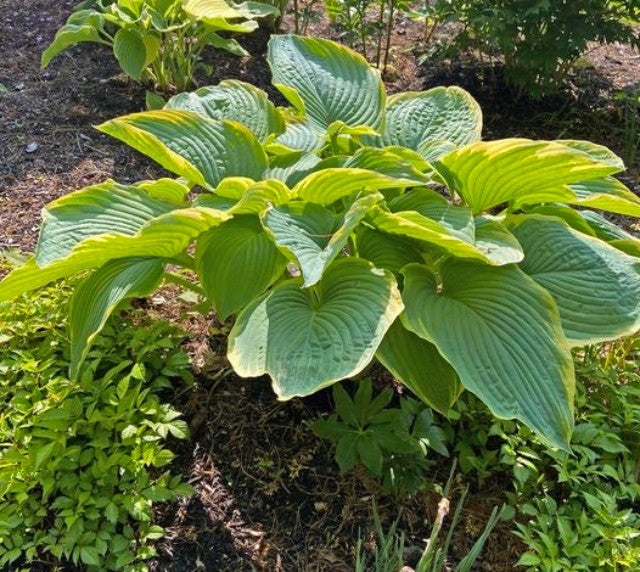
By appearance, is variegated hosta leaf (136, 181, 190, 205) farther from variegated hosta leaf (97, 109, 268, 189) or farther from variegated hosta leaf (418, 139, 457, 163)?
variegated hosta leaf (418, 139, 457, 163)

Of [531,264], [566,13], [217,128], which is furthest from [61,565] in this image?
[566,13]

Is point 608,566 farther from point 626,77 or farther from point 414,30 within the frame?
point 414,30

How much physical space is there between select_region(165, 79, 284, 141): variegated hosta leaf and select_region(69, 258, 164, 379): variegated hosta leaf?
0.50m

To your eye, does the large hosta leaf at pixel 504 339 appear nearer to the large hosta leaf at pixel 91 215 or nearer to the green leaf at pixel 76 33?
the large hosta leaf at pixel 91 215

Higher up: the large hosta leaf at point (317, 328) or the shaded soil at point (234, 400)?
the large hosta leaf at point (317, 328)

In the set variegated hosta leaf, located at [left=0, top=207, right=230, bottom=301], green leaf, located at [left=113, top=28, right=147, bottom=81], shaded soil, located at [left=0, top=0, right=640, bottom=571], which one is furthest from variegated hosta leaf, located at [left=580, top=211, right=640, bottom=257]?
green leaf, located at [left=113, top=28, right=147, bottom=81]

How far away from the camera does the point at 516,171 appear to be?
1503 mm

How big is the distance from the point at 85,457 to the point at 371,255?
0.80 m

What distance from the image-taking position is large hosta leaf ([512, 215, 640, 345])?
1.43 m

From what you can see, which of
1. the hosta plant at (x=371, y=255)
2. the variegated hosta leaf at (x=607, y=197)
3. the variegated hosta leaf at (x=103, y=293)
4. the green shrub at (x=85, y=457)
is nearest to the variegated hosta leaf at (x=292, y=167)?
the hosta plant at (x=371, y=255)

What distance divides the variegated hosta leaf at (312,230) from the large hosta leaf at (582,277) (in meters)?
0.42

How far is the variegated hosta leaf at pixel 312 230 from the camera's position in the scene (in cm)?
133

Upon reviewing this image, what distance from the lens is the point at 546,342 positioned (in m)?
1.34

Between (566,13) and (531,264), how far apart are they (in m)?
1.58
